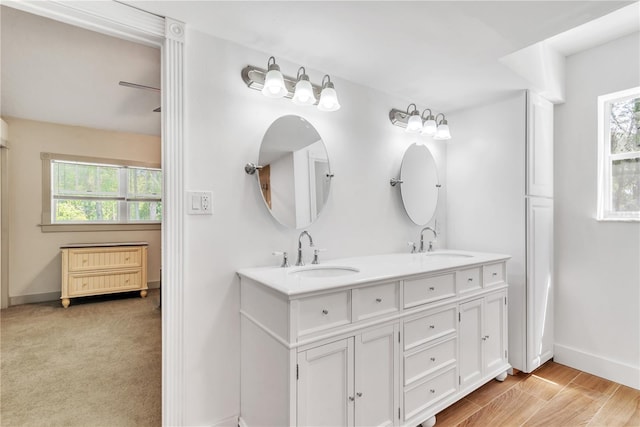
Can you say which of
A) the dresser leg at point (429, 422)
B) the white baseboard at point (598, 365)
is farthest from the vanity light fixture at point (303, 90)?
the white baseboard at point (598, 365)

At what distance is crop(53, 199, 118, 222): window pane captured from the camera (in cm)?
421

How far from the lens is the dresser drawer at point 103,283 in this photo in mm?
3908

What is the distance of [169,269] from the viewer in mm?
1517

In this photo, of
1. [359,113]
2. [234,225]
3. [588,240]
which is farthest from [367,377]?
[588,240]

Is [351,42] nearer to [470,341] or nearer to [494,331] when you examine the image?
[470,341]

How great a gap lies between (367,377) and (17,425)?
1933mm

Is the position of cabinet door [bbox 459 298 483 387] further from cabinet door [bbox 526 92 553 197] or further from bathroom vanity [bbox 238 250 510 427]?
cabinet door [bbox 526 92 553 197]

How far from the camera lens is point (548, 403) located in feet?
6.39

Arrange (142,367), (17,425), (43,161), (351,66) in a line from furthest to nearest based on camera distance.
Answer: (43,161)
(142,367)
(351,66)
(17,425)

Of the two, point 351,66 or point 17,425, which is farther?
point 351,66

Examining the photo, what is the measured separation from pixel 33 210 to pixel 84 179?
70cm

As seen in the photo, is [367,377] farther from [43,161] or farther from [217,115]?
[43,161]

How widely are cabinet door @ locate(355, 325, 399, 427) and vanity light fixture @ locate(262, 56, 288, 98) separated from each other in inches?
52.9

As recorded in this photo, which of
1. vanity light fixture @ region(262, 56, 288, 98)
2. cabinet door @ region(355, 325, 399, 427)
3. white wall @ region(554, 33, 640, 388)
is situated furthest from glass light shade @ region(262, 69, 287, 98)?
white wall @ region(554, 33, 640, 388)
